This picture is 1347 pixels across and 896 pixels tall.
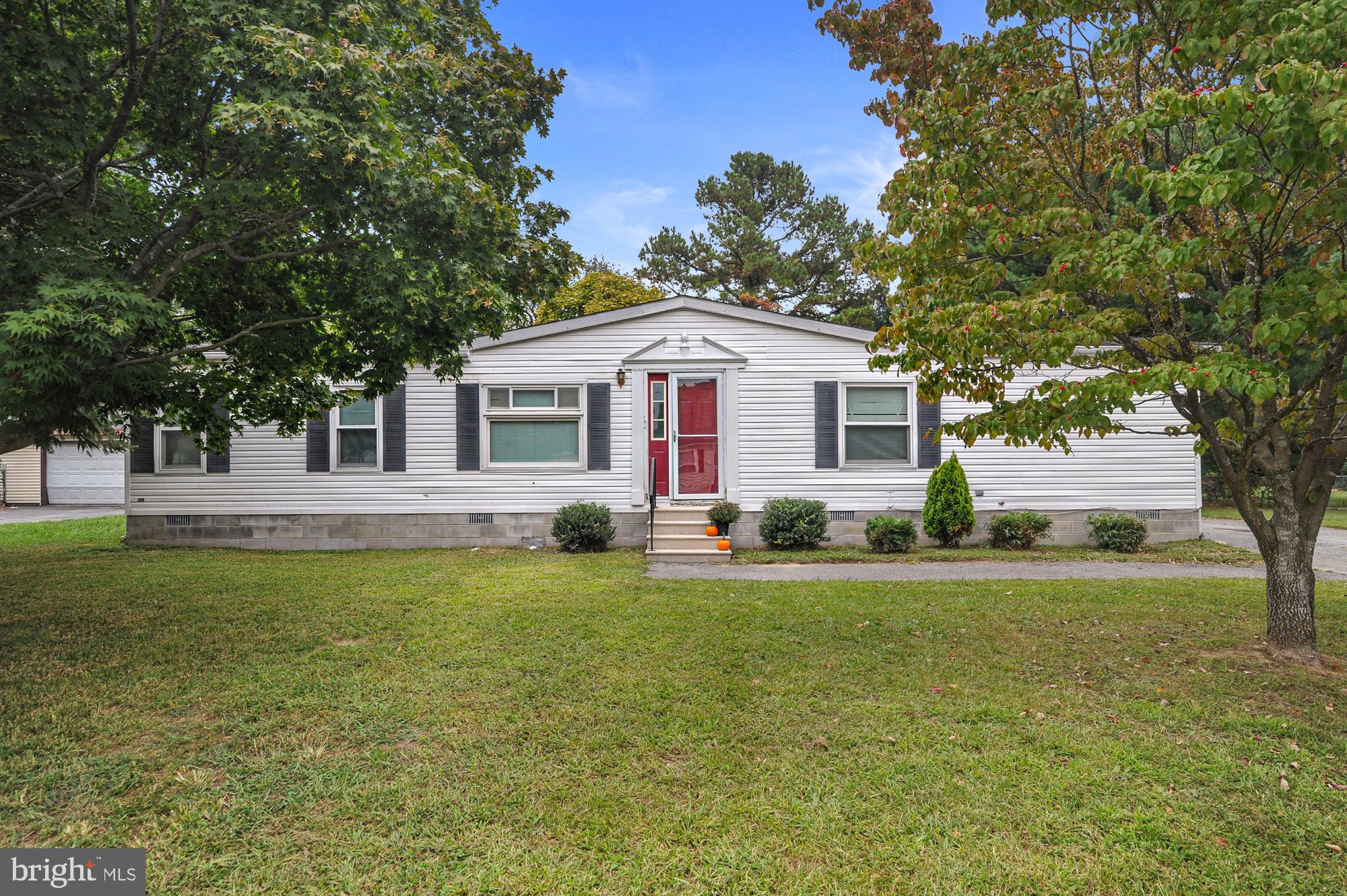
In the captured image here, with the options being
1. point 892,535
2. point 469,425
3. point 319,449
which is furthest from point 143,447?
point 892,535

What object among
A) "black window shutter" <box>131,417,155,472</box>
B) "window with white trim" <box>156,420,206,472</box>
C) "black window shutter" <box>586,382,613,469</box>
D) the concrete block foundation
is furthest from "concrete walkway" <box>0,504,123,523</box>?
"black window shutter" <box>586,382,613,469</box>

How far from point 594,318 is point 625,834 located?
27.9ft

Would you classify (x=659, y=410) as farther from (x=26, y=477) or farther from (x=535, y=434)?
(x=26, y=477)

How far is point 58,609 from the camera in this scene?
19.8ft

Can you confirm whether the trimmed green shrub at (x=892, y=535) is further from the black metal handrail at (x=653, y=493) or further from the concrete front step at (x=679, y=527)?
the black metal handrail at (x=653, y=493)

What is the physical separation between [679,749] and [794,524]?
262 inches

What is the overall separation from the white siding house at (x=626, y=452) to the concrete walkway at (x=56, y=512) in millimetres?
9276

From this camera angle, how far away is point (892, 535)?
9.46 metres

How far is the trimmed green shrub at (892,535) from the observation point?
945 cm

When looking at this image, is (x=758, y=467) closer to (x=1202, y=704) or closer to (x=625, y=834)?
(x=1202, y=704)

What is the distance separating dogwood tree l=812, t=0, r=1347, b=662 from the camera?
3225 mm

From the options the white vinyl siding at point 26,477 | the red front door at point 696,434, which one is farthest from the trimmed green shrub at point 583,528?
the white vinyl siding at point 26,477

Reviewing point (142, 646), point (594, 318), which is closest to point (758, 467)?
point (594, 318)

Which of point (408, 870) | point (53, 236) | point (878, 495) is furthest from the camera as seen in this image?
point (878, 495)
